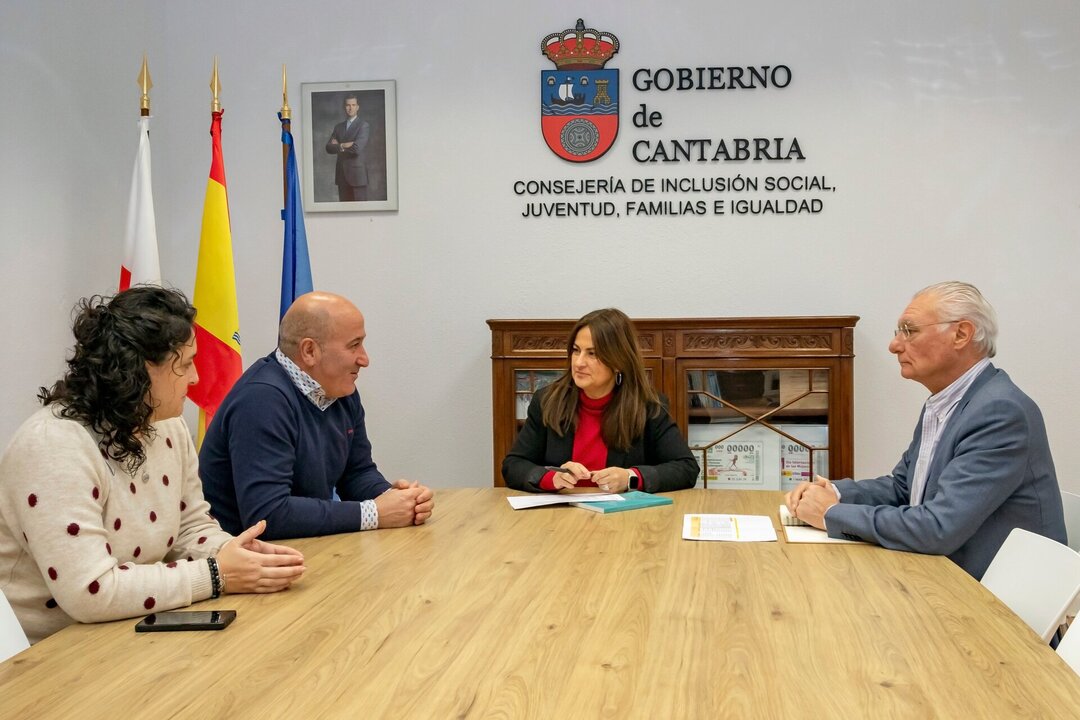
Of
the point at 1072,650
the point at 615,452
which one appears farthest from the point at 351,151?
the point at 1072,650

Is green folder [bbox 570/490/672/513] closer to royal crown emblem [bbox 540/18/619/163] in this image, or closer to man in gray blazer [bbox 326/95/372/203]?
royal crown emblem [bbox 540/18/619/163]

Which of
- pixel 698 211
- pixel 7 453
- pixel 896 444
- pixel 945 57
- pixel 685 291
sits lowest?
pixel 896 444

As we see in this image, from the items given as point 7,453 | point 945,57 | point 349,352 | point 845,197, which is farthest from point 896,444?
point 7,453

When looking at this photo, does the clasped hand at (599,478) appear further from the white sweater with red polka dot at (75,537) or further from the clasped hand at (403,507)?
the white sweater with red polka dot at (75,537)

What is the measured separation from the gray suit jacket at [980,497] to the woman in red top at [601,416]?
107cm

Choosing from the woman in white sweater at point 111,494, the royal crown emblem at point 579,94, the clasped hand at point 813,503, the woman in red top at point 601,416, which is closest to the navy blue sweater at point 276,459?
the woman in white sweater at point 111,494

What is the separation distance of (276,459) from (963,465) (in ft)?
5.96

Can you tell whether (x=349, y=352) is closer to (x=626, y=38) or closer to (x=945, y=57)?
(x=626, y=38)

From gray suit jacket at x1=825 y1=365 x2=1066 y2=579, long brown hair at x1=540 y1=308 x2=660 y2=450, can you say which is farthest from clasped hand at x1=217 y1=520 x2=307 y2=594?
long brown hair at x1=540 y1=308 x2=660 y2=450

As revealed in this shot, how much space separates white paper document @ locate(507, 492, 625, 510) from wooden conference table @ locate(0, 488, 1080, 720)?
1.96 feet

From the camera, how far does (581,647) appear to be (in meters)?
1.70

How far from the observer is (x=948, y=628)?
1.80 m

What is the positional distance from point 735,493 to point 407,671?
1.91 meters

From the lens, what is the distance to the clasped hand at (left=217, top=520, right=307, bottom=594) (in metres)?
2.02
